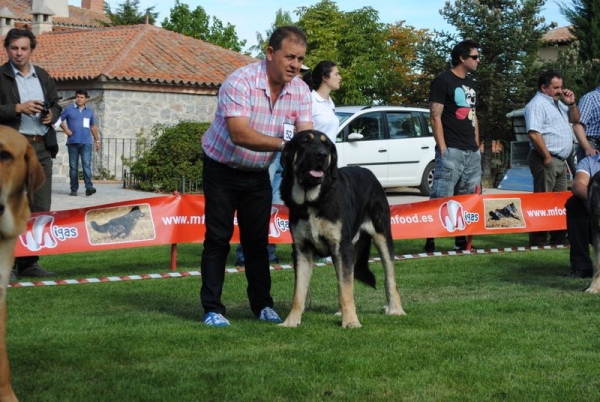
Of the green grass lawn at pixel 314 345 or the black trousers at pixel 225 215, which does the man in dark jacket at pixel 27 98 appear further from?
the black trousers at pixel 225 215

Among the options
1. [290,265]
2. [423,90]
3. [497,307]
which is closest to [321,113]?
[290,265]

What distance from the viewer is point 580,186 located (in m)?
9.18

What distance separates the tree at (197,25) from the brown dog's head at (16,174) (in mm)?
51446

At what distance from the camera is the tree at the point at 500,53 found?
118 ft

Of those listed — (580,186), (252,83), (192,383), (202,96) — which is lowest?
(192,383)

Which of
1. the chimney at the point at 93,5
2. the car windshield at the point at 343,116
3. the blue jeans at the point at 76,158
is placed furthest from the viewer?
the chimney at the point at 93,5

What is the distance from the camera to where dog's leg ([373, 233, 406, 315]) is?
731 centimetres

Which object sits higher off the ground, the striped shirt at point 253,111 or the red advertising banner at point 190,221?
the striped shirt at point 253,111

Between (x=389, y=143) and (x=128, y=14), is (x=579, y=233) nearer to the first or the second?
(x=389, y=143)

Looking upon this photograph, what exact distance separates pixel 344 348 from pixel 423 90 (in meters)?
34.4

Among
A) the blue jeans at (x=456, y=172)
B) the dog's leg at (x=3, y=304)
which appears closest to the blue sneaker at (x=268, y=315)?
the dog's leg at (x=3, y=304)

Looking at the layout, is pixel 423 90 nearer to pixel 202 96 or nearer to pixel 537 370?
pixel 202 96

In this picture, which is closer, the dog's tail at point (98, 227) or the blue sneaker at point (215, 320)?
the blue sneaker at point (215, 320)

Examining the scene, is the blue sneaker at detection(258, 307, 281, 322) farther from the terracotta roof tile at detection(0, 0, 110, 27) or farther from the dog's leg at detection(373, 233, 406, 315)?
the terracotta roof tile at detection(0, 0, 110, 27)
